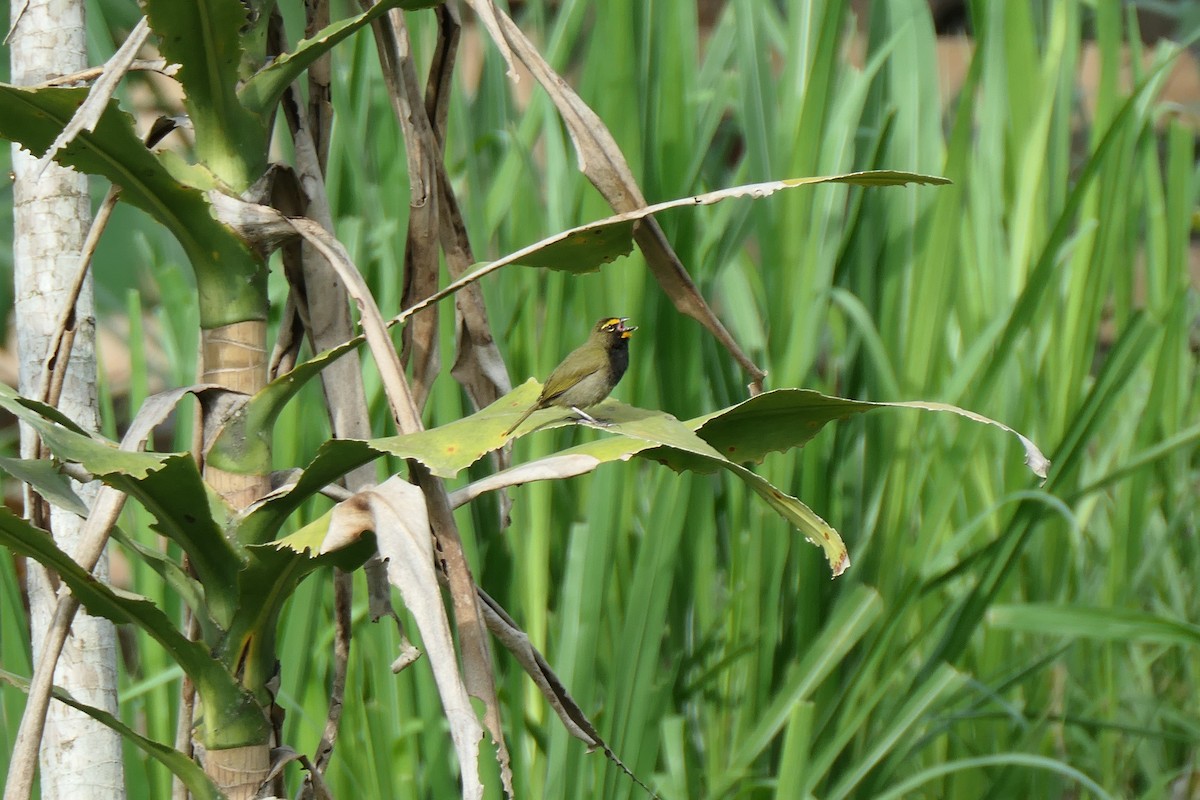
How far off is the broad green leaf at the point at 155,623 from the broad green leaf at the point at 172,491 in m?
0.02

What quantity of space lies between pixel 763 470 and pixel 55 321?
591 mm

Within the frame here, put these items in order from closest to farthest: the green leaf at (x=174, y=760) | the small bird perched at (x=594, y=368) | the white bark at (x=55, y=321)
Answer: the green leaf at (x=174, y=760) < the white bark at (x=55, y=321) < the small bird perched at (x=594, y=368)

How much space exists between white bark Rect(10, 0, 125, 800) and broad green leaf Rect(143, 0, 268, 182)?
0.17m

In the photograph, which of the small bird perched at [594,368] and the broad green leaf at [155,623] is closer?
the broad green leaf at [155,623]

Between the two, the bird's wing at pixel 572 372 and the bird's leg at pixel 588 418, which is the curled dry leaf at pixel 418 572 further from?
the bird's wing at pixel 572 372

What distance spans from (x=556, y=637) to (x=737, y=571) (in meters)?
0.17

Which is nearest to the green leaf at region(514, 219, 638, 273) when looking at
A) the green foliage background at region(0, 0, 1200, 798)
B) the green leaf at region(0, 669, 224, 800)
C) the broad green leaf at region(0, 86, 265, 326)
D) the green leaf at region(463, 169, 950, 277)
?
the green leaf at region(463, 169, 950, 277)

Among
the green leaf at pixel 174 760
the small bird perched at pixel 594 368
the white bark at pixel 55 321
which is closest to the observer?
the green leaf at pixel 174 760

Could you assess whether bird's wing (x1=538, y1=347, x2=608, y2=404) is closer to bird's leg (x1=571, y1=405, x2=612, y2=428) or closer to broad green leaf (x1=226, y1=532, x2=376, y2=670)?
bird's leg (x1=571, y1=405, x2=612, y2=428)

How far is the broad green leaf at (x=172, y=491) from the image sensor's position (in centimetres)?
44

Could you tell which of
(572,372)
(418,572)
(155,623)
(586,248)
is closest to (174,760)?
(155,623)

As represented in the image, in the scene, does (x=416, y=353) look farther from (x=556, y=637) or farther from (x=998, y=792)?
(x=998, y=792)

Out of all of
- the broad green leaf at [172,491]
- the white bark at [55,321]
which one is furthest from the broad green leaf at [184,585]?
the white bark at [55,321]

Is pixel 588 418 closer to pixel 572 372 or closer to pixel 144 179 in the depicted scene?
pixel 144 179
